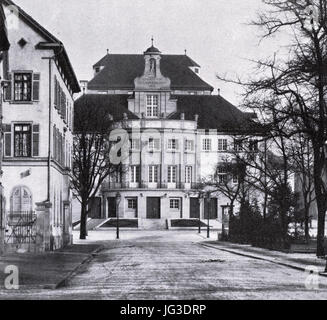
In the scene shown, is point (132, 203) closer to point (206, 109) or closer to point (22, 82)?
point (206, 109)

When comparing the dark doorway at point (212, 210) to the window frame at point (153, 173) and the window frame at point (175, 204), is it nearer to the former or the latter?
the window frame at point (175, 204)

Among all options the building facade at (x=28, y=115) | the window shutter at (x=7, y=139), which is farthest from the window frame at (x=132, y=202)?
the window shutter at (x=7, y=139)

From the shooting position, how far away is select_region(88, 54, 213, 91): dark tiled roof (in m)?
103

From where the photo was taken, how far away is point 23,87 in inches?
1492

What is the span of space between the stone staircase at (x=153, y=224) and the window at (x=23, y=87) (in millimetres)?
49359

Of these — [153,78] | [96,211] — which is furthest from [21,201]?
[153,78]

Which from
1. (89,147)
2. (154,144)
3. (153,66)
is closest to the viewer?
(89,147)

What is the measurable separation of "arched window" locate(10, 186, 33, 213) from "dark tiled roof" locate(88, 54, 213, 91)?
6583 cm

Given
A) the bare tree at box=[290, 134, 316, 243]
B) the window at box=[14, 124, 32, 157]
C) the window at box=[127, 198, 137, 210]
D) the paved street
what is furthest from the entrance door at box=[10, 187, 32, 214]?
the window at box=[127, 198, 137, 210]

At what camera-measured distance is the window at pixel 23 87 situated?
3759 cm

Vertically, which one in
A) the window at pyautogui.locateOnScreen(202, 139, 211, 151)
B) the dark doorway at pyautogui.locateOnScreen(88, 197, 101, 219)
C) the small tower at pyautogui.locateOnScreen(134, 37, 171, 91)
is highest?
the small tower at pyautogui.locateOnScreen(134, 37, 171, 91)

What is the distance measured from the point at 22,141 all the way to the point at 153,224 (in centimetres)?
5275

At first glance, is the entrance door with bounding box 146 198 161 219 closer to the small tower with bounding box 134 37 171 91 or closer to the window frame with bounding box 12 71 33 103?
the small tower with bounding box 134 37 171 91
